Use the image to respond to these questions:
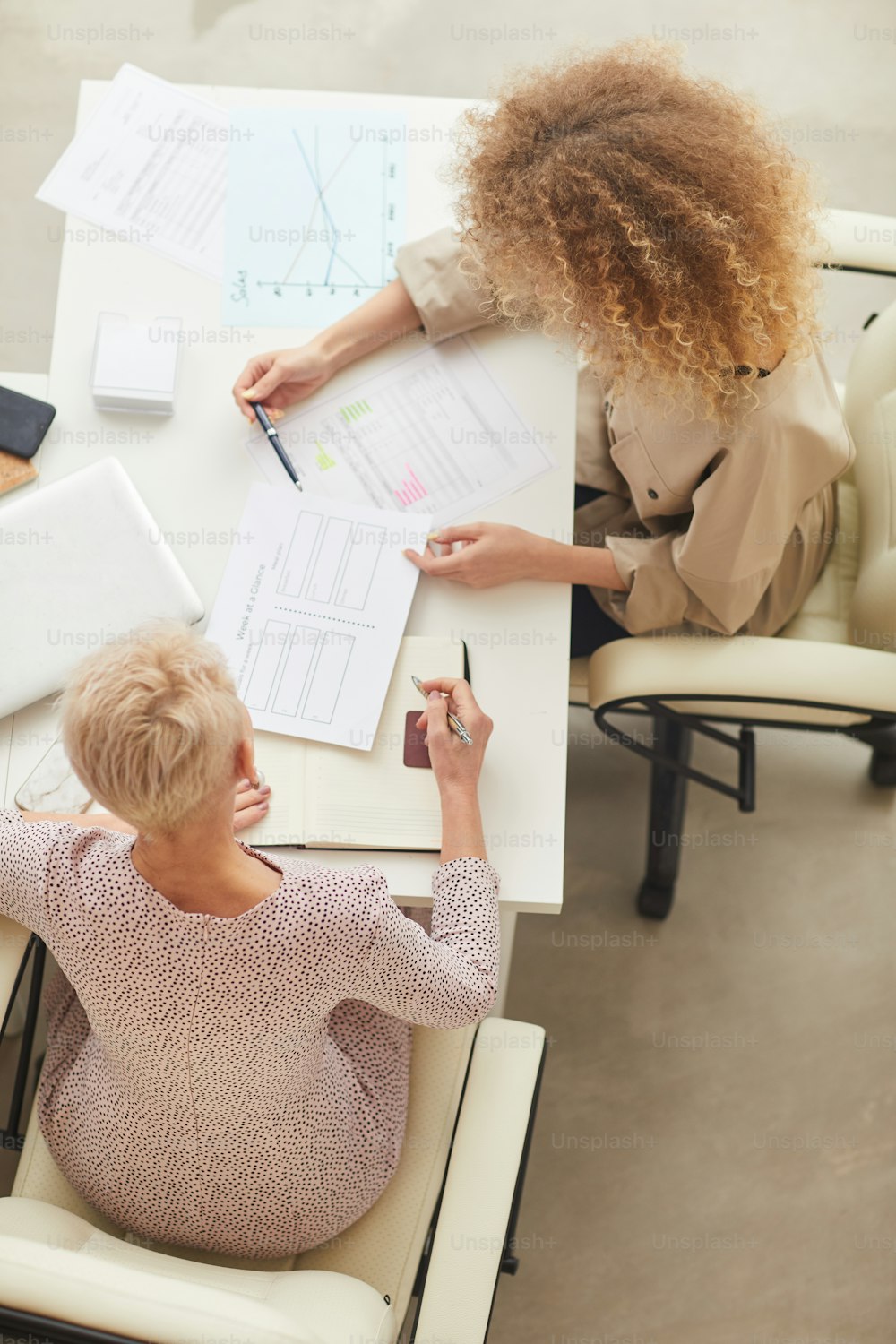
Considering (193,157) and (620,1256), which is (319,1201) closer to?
(620,1256)

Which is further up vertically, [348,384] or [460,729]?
[348,384]

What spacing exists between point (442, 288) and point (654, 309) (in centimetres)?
39

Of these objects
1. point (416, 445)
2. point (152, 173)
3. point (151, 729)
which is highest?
point (152, 173)

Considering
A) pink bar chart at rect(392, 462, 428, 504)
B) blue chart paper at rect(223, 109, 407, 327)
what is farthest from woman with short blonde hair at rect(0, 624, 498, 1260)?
blue chart paper at rect(223, 109, 407, 327)

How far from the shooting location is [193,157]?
63.9 inches

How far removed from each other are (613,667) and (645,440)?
32 centimetres

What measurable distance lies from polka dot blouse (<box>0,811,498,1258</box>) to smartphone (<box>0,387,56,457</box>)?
1.74ft

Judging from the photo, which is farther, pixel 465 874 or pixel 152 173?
pixel 152 173

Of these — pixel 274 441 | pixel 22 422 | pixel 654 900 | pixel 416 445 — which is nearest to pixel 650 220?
pixel 416 445

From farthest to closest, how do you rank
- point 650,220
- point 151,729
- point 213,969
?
point 650,220
point 213,969
point 151,729

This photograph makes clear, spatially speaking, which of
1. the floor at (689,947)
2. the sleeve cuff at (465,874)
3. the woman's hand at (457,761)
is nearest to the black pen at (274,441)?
the woman's hand at (457,761)

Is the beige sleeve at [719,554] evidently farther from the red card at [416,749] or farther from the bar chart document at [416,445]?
the red card at [416,749]

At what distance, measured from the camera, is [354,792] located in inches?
54.2

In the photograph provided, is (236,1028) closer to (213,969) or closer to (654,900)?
(213,969)
